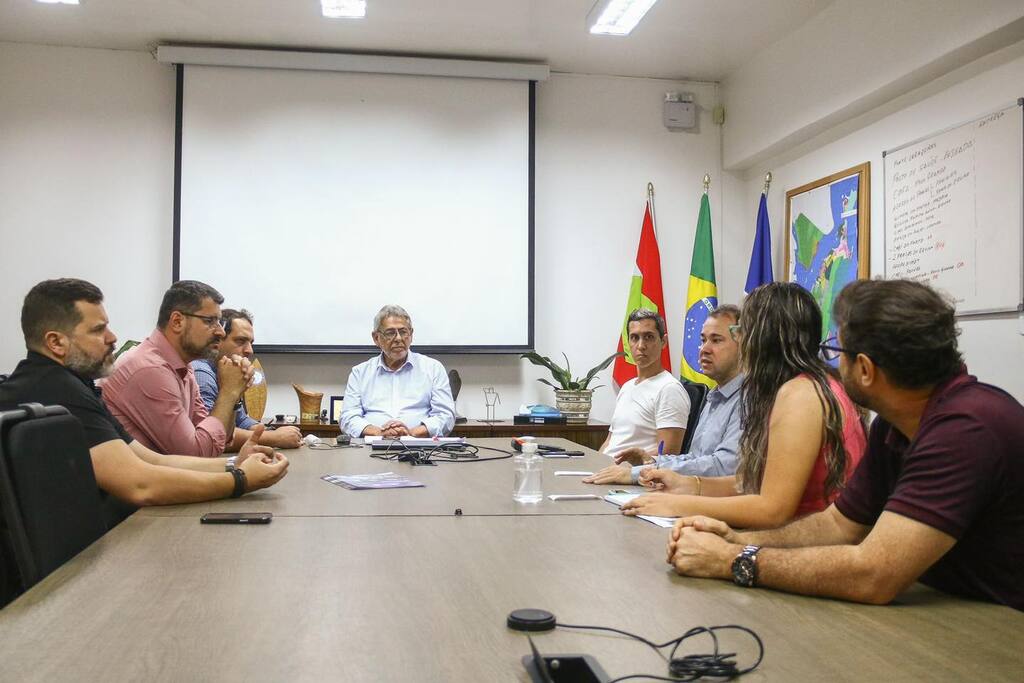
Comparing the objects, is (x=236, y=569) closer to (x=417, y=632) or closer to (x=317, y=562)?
(x=317, y=562)

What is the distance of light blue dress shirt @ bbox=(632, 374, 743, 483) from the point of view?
277 centimetres

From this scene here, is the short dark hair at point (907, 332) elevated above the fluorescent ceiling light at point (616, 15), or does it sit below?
below

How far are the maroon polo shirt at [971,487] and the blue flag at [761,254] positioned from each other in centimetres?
404

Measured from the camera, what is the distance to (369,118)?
5379 mm

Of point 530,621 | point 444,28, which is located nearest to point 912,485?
point 530,621

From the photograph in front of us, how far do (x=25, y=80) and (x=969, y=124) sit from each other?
5348 millimetres

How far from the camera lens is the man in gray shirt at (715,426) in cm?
273

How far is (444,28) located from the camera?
16.2ft

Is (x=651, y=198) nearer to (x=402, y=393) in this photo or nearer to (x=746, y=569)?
(x=402, y=393)

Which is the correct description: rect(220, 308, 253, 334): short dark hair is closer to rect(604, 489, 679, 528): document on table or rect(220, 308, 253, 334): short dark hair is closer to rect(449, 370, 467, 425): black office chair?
rect(449, 370, 467, 425): black office chair

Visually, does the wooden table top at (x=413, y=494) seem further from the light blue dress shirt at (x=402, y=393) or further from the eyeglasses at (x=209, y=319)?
the light blue dress shirt at (x=402, y=393)

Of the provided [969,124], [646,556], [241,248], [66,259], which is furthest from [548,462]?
[66,259]

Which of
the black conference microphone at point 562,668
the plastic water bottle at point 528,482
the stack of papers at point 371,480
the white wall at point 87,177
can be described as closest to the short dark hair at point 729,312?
the plastic water bottle at point 528,482

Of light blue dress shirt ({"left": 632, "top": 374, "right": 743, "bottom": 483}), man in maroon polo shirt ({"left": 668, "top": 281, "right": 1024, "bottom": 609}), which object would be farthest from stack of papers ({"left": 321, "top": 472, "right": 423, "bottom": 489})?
man in maroon polo shirt ({"left": 668, "top": 281, "right": 1024, "bottom": 609})
